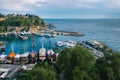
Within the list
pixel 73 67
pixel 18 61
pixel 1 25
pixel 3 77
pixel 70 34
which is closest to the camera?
pixel 73 67

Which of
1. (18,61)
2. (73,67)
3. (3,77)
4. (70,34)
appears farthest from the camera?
(70,34)

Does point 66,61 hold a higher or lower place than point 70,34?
higher

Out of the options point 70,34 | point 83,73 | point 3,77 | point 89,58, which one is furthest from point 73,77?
point 70,34

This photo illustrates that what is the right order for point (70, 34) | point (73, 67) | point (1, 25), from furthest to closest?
point (1, 25), point (70, 34), point (73, 67)

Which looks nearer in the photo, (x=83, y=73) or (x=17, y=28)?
(x=83, y=73)

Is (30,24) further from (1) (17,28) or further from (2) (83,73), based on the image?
(2) (83,73)

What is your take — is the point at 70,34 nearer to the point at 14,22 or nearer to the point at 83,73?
the point at 14,22

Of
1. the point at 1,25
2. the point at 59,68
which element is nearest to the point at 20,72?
the point at 59,68

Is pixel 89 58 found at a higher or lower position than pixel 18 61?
higher

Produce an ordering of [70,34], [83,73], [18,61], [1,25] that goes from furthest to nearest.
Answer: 1. [1,25]
2. [70,34]
3. [18,61]
4. [83,73]
